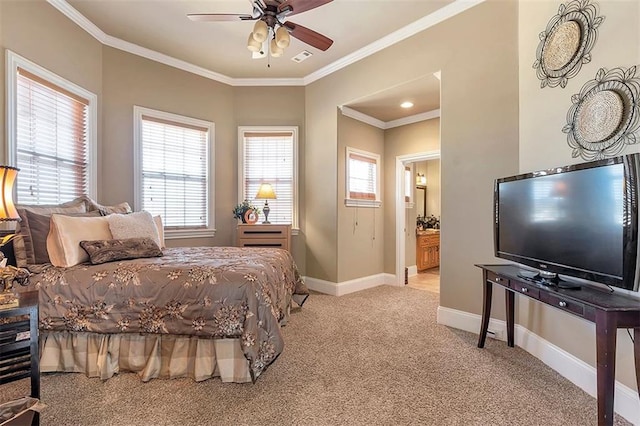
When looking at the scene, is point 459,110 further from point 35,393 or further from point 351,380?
point 35,393

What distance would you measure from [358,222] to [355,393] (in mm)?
2890

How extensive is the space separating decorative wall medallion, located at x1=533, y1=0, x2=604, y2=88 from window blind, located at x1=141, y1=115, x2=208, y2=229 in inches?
158

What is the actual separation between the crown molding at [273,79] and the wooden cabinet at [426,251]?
11.6 feet

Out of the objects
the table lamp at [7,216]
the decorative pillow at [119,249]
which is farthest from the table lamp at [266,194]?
the table lamp at [7,216]

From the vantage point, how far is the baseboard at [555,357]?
1.70 m

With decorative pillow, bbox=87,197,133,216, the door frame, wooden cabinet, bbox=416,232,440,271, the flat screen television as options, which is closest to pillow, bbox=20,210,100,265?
decorative pillow, bbox=87,197,133,216

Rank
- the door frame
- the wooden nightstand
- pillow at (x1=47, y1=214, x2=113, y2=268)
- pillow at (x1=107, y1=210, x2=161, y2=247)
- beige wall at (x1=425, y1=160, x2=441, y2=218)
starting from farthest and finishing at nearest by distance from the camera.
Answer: beige wall at (x1=425, y1=160, x2=441, y2=218) < the door frame < pillow at (x1=107, y1=210, x2=161, y2=247) < pillow at (x1=47, y1=214, x2=113, y2=268) < the wooden nightstand

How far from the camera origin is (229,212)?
4.66 m

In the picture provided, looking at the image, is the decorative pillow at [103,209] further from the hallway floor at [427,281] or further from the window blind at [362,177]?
the hallway floor at [427,281]

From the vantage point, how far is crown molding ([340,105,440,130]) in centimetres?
443

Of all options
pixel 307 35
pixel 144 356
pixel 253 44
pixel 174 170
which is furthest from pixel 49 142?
pixel 307 35

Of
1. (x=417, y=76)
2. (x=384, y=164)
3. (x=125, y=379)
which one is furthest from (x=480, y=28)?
(x=125, y=379)

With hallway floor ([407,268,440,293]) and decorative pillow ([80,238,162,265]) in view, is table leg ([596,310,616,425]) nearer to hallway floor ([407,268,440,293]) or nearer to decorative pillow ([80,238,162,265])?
decorative pillow ([80,238,162,265])

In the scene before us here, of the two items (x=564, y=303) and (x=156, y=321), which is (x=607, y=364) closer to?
(x=564, y=303)
